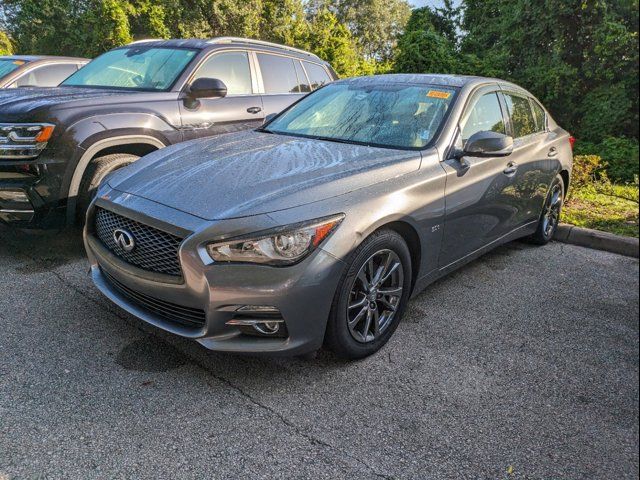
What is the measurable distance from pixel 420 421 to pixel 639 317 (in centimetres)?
164

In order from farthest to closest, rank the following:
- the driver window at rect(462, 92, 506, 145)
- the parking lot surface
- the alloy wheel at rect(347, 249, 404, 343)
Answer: the driver window at rect(462, 92, 506, 145) → the alloy wheel at rect(347, 249, 404, 343) → the parking lot surface

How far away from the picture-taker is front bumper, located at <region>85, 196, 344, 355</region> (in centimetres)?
230

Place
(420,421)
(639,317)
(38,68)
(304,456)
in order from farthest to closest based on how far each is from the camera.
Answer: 1. (38,68)
2. (420,421)
3. (304,456)
4. (639,317)

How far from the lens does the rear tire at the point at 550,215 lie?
4715mm

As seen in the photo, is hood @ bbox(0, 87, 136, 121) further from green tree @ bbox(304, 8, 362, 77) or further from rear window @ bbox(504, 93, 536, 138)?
green tree @ bbox(304, 8, 362, 77)

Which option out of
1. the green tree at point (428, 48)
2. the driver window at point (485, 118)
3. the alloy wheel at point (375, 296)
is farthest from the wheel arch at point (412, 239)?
the green tree at point (428, 48)

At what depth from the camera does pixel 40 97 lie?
3.98 metres

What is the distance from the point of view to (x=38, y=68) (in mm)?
7289

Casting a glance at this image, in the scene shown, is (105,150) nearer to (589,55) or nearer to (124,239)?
(124,239)

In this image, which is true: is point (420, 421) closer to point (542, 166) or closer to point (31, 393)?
point (31, 393)

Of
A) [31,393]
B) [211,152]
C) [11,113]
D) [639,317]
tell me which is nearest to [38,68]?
[11,113]

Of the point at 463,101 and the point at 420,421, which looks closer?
the point at 420,421

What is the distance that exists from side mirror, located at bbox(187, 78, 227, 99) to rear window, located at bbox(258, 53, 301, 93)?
1.12m

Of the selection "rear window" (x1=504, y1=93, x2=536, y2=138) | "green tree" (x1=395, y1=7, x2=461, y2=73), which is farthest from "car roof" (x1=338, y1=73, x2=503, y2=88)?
"green tree" (x1=395, y1=7, x2=461, y2=73)
